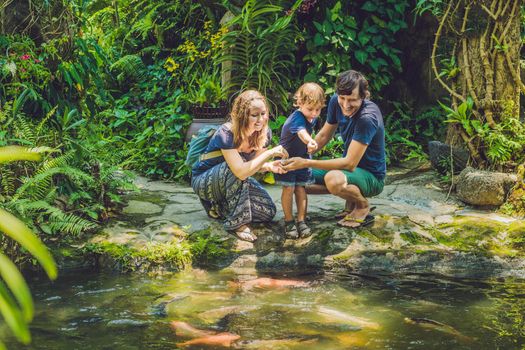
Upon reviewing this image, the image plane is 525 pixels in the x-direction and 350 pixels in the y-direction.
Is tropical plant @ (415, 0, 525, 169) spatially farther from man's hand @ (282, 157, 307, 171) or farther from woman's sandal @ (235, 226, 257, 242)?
woman's sandal @ (235, 226, 257, 242)

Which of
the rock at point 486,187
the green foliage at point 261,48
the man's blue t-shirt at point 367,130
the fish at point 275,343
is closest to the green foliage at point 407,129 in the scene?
the green foliage at point 261,48

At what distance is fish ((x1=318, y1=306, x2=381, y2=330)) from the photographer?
3.88 metres

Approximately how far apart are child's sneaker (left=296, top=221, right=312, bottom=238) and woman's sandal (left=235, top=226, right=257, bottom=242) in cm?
39

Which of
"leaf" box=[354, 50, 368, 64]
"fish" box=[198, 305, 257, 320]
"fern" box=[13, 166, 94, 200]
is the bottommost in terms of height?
"fish" box=[198, 305, 257, 320]

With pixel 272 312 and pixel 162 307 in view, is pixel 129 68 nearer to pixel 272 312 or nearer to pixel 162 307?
pixel 162 307

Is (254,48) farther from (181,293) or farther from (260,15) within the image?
(181,293)

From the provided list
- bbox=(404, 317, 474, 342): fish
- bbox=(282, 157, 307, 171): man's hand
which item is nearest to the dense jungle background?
bbox=(282, 157, 307, 171): man's hand

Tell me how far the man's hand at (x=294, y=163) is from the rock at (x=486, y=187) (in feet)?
6.45

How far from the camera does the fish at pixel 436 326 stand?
3686 millimetres

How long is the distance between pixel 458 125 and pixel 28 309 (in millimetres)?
6136

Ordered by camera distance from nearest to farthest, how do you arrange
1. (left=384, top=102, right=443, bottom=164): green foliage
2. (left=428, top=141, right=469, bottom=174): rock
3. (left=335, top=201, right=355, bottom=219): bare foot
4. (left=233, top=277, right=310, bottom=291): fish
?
(left=233, top=277, right=310, bottom=291): fish → (left=335, top=201, right=355, bottom=219): bare foot → (left=428, top=141, right=469, bottom=174): rock → (left=384, top=102, right=443, bottom=164): green foliage

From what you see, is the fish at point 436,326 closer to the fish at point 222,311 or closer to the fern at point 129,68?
the fish at point 222,311

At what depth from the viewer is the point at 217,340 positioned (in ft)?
11.9

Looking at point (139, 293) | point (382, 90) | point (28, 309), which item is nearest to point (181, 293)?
point (139, 293)
